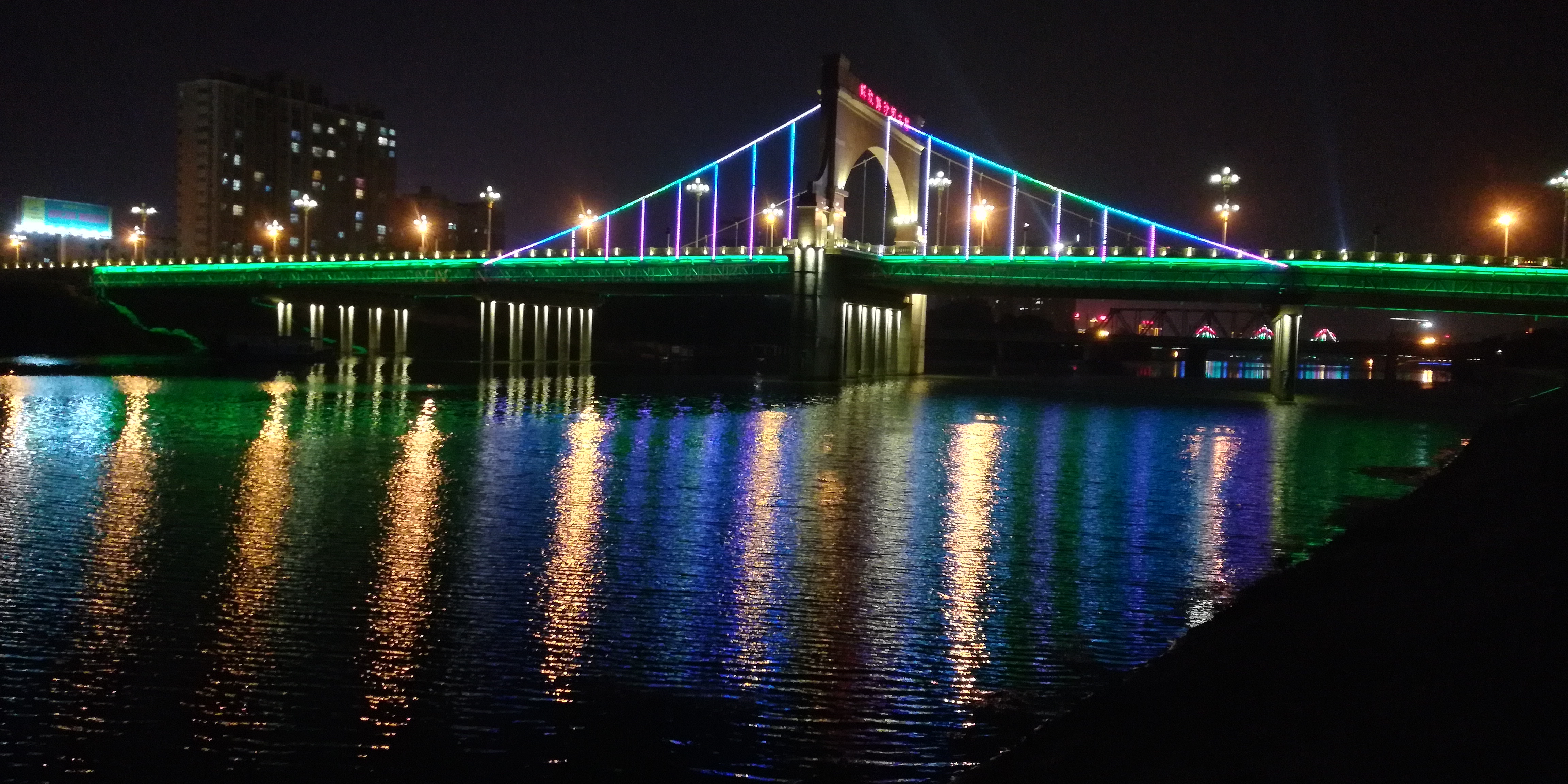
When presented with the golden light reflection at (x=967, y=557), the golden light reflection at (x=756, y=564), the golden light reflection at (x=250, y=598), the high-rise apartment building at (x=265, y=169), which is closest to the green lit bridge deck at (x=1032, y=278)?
the golden light reflection at (x=967, y=557)

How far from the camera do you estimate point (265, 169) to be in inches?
7156

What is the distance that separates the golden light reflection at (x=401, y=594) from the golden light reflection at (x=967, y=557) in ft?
13.9

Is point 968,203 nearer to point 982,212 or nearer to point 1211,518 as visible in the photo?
point 982,212

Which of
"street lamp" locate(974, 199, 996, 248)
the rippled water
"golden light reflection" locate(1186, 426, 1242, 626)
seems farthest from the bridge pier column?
"golden light reflection" locate(1186, 426, 1242, 626)

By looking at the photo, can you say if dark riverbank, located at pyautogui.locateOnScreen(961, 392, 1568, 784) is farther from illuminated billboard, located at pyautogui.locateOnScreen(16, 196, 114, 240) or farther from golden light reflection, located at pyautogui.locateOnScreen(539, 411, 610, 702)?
illuminated billboard, located at pyautogui.locateOnScreen(16, 196, 114, 240)

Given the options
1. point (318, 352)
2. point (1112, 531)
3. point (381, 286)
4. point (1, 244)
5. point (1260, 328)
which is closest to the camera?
point (1112, 531)

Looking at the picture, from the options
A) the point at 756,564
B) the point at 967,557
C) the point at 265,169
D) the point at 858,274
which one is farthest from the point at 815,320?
the point at 265,169

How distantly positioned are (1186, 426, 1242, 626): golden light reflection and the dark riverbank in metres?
0.42

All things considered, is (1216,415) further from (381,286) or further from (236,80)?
(236,80)

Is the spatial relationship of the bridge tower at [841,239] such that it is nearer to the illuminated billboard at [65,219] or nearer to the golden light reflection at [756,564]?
the golden light reflection at [756,564]

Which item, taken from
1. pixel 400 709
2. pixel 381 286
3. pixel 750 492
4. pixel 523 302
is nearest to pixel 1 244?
pixel 381 286

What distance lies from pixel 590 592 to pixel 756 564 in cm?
247

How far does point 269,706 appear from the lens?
8.99 meters

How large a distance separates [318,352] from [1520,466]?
280ft
